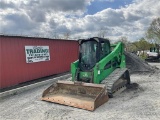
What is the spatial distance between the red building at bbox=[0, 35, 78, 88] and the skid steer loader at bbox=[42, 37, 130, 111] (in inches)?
154

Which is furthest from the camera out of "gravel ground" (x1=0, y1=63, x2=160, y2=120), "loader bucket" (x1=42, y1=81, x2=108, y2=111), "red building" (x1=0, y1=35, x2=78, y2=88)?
"red building" (x1=0, y1=35, x2=78, y2=88)

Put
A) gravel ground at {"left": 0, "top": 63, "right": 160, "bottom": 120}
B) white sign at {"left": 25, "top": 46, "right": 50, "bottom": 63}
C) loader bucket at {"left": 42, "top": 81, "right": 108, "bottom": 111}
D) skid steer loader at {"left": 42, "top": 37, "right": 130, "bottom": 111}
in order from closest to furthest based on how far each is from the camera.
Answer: gravel ground at {"left": 0, "top": 63, "right": 160, "bottom": 120} → loader bucket at {"left": 42, "top": 81, "right": 108, "bottom": 111} → skid steer loader at {"left": 42, "top": 37, "right": 130, "bottom": 111} → white sign at {"left": 25, "top": 46, "right": 50, "bottom": 63}

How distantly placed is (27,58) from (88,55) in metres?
4.94

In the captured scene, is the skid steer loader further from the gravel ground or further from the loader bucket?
the gravel ground

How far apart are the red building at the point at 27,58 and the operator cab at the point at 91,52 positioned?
14.2 feet

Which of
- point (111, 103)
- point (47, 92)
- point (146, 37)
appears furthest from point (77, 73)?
point (146, 37)

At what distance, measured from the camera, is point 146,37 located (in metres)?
40.8

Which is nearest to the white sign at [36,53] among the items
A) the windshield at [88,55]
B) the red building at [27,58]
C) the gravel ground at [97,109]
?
the red building at [27,58]

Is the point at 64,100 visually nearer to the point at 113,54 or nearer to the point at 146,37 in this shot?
the point at 113,54

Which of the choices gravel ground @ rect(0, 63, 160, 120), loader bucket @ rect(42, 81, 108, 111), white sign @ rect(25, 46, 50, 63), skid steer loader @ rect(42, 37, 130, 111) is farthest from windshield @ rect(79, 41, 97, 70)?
white sign @ rect(25, 46, 50, 63)

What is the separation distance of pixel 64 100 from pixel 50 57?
287 inches

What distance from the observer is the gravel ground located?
20.0ft

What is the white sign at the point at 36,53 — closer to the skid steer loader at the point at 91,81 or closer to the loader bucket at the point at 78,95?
the skid steer loader at the point at 91,81

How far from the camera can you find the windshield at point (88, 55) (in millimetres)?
8477
